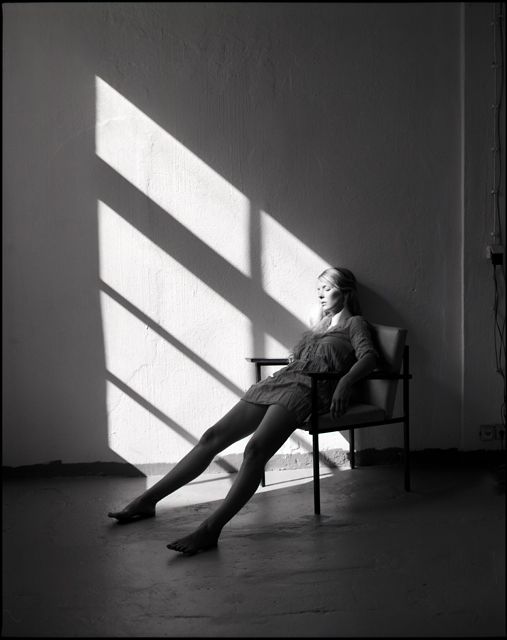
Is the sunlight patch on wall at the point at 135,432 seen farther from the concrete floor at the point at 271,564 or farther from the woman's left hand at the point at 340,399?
the woman's left hand at the point at 340,399

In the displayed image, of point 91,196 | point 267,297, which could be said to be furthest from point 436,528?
point 91,196

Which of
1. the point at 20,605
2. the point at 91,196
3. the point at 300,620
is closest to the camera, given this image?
the point at 300,620

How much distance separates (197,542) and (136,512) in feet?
1.67

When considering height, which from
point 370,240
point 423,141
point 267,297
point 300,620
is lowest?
point 300,620

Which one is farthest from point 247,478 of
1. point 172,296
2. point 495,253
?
point 495,253

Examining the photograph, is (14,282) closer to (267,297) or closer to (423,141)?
(267,297)

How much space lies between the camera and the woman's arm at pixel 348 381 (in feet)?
10.3

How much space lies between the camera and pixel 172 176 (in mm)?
3785

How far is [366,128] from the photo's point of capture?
12.6ft

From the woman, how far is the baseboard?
0.64 meters

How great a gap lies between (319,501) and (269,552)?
1.76ft

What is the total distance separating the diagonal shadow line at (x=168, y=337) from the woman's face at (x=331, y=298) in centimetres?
69

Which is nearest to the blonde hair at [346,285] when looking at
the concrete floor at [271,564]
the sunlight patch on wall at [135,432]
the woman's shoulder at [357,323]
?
the woman's shoulder at [357,323]

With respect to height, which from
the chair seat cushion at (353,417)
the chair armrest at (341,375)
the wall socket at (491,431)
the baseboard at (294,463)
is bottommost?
the baseboard at (294,463)
